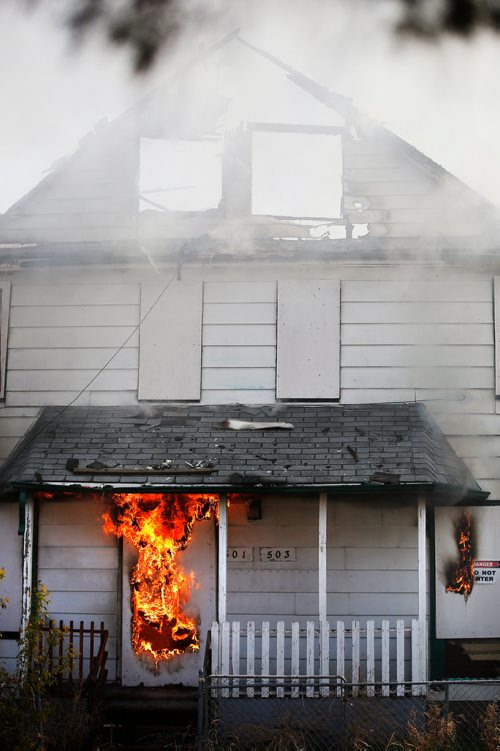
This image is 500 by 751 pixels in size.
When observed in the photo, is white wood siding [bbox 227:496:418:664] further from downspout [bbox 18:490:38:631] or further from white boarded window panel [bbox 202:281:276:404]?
downspout [bbox 18:490:38:631]

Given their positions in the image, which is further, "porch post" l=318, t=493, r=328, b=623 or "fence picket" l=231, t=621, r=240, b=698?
"porch post" l=318, t=493, r=328, b=623

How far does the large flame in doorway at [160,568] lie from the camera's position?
9.72 m

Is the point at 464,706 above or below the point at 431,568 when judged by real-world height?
below

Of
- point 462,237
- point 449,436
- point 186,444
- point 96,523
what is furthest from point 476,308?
point 96,523

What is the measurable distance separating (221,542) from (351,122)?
5750mm

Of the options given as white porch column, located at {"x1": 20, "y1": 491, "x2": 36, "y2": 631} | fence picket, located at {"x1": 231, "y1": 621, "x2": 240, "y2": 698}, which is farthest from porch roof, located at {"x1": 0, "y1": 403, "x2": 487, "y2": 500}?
fence picket, located at {"x1": 231, "y1": 621, "x2": 240, "y2": 698}

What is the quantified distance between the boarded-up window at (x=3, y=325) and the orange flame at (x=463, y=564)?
18.8 feet

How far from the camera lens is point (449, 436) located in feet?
32.4

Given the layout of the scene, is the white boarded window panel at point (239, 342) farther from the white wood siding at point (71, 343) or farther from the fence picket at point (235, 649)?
the fence picket at point (235, 649)

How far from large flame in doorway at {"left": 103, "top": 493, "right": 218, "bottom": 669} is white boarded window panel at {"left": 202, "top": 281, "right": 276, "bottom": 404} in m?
1.37

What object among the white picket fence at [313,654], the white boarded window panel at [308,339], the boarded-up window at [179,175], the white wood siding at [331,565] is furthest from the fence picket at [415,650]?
the boarded-up window at [179,175]

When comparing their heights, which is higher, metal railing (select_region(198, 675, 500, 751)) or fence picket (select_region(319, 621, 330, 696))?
fence picket (select_region(319, 621, 330, 696))

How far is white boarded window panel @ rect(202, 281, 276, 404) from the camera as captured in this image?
33.5 ft

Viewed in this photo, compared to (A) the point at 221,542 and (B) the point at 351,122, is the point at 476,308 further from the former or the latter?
(A) the point at 221,542
